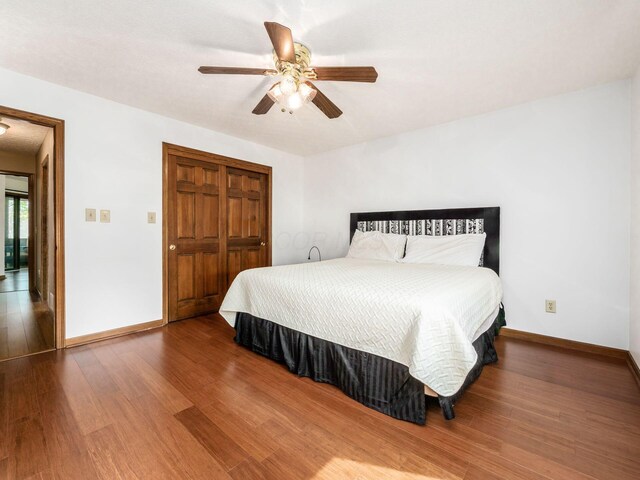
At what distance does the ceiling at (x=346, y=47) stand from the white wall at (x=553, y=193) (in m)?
0.26

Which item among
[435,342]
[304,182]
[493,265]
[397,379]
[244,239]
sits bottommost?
[397,379]

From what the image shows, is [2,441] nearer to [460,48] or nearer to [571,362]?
[460,48]

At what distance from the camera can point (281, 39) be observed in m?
1.48

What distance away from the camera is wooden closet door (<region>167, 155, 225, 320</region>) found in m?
3.21

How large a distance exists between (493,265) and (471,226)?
45cm

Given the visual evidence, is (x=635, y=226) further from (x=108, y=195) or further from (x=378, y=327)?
(x=108, y=195)

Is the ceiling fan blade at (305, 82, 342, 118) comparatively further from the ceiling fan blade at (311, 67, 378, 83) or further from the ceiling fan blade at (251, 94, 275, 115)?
the ceiling fan blade at (251, 94, 275, 115)

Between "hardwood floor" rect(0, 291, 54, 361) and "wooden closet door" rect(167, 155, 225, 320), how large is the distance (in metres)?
1.09

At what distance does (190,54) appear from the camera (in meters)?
1.98

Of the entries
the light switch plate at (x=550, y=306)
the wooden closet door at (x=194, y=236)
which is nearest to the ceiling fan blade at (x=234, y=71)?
the wooden closet door at (x=194, y=236)

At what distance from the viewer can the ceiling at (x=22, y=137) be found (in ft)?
10.4

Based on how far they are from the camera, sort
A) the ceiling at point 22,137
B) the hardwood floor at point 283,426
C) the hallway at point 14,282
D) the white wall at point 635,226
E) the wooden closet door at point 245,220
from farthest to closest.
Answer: the hallway at point 14,282 < the wooden closet door at point 245,220 < the ceiling at point 22,137 < the white wall at point 635,226 < the hardwood floor at point 283,426

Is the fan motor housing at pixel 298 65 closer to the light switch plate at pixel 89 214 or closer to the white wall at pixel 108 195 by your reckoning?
the white wall at pixel 108 195

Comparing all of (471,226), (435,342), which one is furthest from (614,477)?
(471,226)
